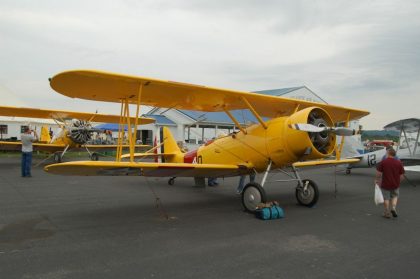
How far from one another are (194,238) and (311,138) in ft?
10.4

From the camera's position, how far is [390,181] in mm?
6953

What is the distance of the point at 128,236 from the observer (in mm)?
5328

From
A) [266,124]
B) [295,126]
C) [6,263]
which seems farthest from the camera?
[266,124]

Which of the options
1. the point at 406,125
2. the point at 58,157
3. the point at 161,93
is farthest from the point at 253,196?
the point at 58,157

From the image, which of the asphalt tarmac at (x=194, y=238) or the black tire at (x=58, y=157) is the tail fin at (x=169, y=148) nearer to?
the asphalt tarmac at (x=194, y=238)

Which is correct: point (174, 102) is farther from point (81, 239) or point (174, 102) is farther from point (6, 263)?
point (6, 263)

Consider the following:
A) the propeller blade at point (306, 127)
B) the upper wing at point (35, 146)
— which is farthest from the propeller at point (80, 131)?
the propeller blade at point (306, 127)

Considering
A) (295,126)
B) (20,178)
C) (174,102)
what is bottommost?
(20,178)

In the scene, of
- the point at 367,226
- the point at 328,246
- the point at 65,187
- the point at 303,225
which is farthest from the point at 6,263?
the point at 65,187

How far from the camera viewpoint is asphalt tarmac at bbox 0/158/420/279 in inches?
158

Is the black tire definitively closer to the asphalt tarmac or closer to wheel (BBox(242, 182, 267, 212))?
the asphalt tarmac

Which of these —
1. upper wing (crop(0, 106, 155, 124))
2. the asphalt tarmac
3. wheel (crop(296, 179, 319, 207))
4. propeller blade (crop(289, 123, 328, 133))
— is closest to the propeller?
upper wing (crop(0, 106, 155, 124))

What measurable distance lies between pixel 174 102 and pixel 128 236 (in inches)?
150

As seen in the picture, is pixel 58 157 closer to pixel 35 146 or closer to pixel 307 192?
pixel 35 146
